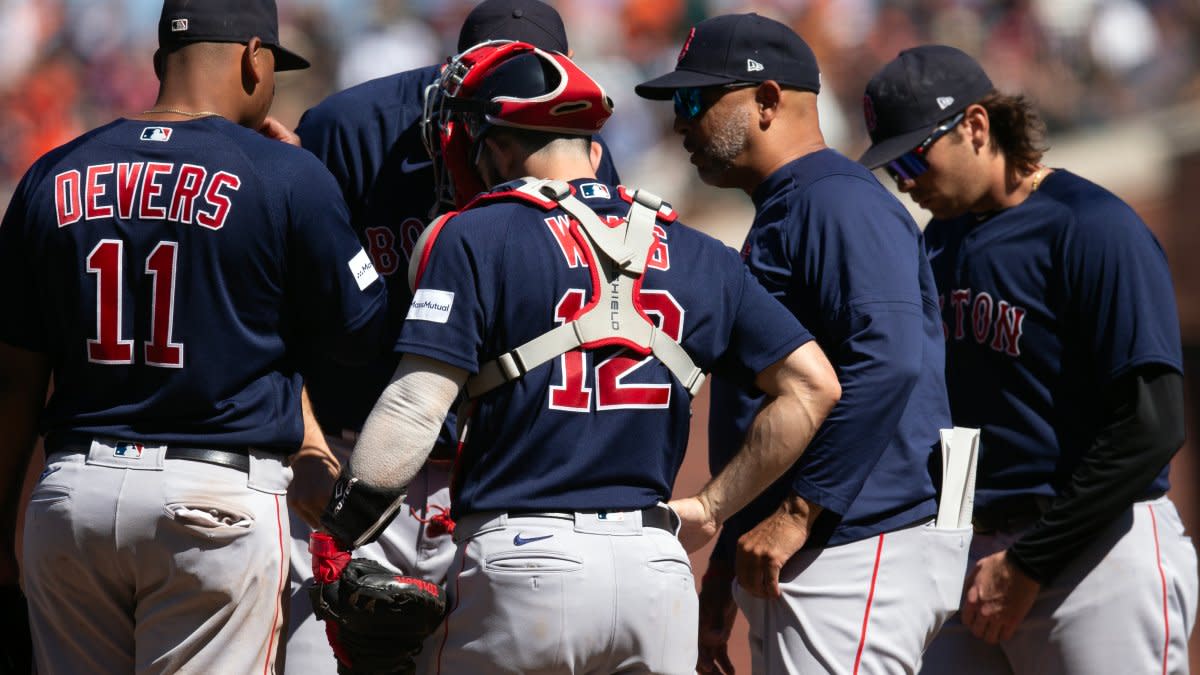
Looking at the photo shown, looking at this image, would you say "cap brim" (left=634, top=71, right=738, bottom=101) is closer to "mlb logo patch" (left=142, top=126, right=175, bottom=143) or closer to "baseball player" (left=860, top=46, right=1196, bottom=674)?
"baseball player" (left=860, top=46, right=1196, bottom=674)

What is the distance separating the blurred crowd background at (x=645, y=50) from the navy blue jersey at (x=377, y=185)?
865 cm

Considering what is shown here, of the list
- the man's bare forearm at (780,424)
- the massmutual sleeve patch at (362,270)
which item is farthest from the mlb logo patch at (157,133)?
the man's bare forearm at (780,424)

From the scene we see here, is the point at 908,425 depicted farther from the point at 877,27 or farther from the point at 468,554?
the point at 877,27

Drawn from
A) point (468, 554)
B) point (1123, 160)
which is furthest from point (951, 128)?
point (1123, 160)

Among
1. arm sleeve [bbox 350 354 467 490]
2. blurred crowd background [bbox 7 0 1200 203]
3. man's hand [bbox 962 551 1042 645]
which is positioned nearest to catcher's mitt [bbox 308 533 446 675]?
arm sleeve [bbox 350 354 467 490]

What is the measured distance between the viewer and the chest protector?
3.10 metres

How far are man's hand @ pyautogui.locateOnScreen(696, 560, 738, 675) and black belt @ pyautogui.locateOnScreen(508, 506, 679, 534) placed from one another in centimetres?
99

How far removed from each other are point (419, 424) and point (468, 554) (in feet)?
1.04

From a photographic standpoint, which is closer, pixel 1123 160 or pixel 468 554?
pixel 468 554

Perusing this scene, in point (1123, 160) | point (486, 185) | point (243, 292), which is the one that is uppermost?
point (486, 185)

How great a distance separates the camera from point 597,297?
314 cm

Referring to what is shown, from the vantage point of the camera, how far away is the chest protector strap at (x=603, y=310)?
3096 millimetres

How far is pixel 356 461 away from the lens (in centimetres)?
304

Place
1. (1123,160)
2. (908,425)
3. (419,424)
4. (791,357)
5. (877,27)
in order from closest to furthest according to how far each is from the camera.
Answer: (419,424)
(791,357)
(908,425)
(1123,160)
(877,27)
